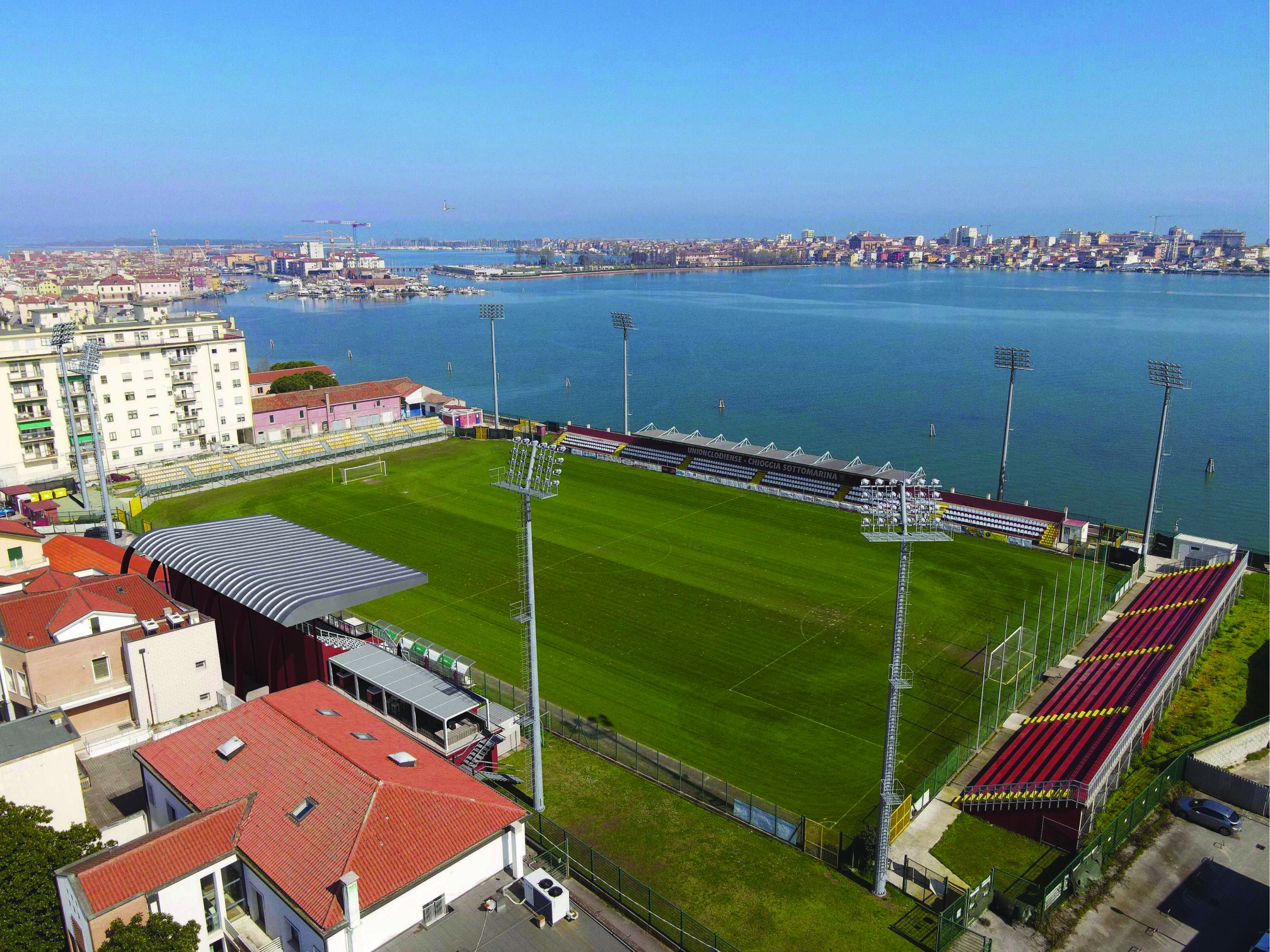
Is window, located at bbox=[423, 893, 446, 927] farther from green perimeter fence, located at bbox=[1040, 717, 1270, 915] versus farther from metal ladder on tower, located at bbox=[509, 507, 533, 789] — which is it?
green perimeter fence, located at bbox=[1040, 717, 1270, 915]

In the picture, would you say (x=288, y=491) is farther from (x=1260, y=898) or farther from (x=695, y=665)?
(x=1260, y=898)

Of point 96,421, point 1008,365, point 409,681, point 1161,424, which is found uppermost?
point 1008,365

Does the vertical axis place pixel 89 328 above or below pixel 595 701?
above

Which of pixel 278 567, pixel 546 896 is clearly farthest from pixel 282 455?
pixel 546 896

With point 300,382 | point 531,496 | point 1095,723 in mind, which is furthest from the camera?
point 300,382

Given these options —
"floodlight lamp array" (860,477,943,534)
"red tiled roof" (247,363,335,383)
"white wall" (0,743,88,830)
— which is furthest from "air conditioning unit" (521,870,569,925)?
"red tiled roof" (247,363,335,383)

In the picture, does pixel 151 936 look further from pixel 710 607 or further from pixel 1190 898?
pixel 710 607

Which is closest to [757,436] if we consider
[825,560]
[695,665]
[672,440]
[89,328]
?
[672,440]
